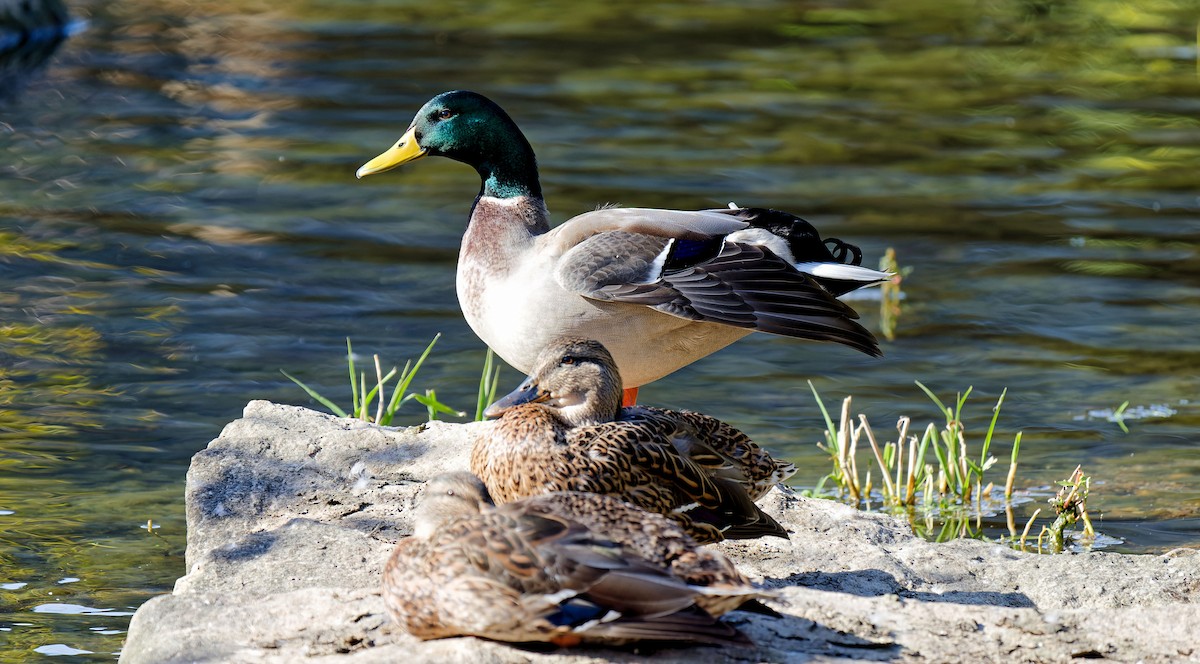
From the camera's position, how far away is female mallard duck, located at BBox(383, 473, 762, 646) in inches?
151

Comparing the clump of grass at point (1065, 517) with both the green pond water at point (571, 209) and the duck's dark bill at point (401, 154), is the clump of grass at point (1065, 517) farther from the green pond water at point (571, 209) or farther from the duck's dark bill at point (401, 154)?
the duck's dark bill at point (401, 154)

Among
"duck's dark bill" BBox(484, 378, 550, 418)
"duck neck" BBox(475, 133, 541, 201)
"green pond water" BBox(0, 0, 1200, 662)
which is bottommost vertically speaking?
"green pond water" BBox(0, 0, 1200, 662)

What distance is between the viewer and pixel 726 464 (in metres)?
5.08

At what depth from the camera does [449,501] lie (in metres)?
4.35

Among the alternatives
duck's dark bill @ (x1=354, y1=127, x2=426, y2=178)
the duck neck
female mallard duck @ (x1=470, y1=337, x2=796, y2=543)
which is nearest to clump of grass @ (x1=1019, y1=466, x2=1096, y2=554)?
female mallard duck @ (x1=470, y1=337, x2=796, y2=543)

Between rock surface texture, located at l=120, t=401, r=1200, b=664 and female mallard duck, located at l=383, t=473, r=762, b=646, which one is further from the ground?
female mallard duck, located at l=383, t=473, r=762, b=646

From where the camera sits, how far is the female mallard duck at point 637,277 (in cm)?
601

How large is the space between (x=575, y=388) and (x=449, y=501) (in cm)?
72

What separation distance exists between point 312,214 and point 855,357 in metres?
4.17

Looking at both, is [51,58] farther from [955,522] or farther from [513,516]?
[513,516]

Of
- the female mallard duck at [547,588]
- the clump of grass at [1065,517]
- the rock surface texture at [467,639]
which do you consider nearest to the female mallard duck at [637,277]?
the rock surface texture at [467,639]

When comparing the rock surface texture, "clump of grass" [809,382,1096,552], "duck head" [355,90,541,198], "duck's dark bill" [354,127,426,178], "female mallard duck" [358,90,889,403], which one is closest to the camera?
the rock surface texture

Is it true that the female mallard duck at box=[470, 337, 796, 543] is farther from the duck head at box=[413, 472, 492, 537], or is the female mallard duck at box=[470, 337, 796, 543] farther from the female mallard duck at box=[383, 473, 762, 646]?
the female mallard duck at box=[383, 473, 762, 646]

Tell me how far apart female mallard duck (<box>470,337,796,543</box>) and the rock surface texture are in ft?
0.99
